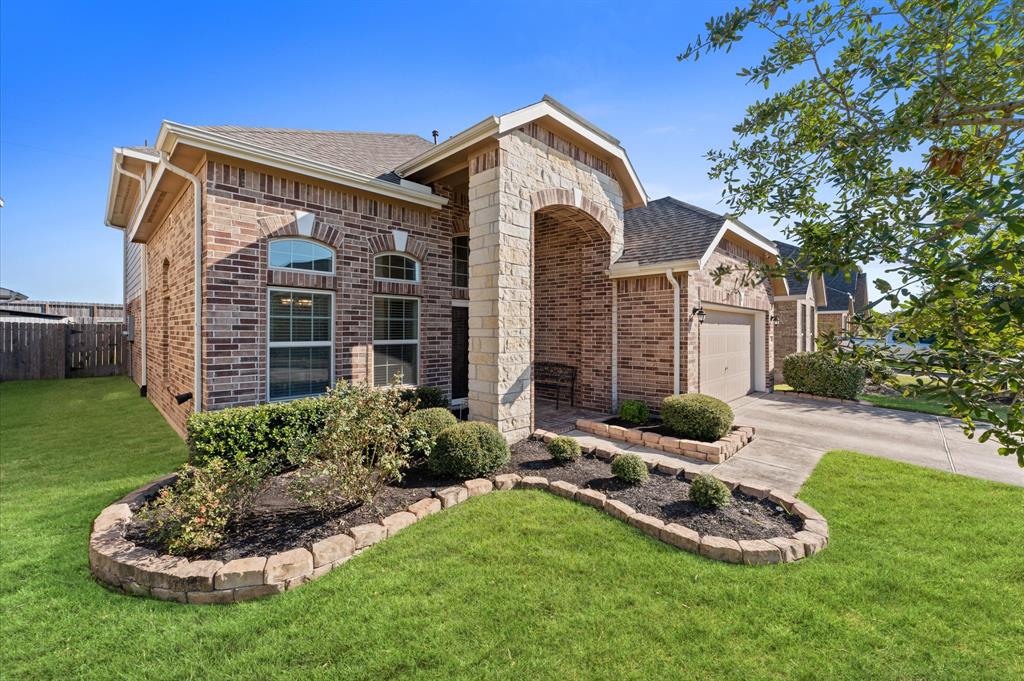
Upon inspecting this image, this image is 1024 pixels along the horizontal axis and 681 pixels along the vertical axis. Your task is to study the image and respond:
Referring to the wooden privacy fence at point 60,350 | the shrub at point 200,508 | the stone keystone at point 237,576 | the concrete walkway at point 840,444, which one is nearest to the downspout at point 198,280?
the shrub at point 200,508

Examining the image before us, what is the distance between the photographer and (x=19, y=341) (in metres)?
13.4

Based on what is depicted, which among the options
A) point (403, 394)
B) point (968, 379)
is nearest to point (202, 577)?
point (403, 394)

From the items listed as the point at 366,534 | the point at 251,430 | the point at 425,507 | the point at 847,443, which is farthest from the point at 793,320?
the point at 251,430

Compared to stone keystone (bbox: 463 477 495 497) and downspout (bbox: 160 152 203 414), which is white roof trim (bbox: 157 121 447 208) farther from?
stone keystone (bbox: 463 477 495 497)

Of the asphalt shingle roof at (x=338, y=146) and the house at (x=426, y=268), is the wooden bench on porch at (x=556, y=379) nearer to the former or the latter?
the house at (x=426, y=268)

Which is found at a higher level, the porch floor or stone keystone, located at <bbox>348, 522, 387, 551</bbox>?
the porch floor

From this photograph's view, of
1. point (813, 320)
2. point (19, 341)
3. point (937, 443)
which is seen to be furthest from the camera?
point (813, 320)

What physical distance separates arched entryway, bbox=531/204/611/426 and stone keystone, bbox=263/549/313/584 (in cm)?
613

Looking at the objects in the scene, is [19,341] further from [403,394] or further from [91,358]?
[403,394]

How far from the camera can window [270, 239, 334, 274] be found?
6.29 meters

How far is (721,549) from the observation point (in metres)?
3.61

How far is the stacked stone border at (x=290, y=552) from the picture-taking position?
124 inches

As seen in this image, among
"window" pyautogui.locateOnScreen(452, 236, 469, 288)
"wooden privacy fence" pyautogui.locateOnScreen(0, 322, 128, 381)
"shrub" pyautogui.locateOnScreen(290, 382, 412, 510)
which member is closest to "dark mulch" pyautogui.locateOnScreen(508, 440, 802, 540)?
"shrub" pyautogui.locateOnScreen(290, 382, 412, 510)

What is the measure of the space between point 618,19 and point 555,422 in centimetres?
643
